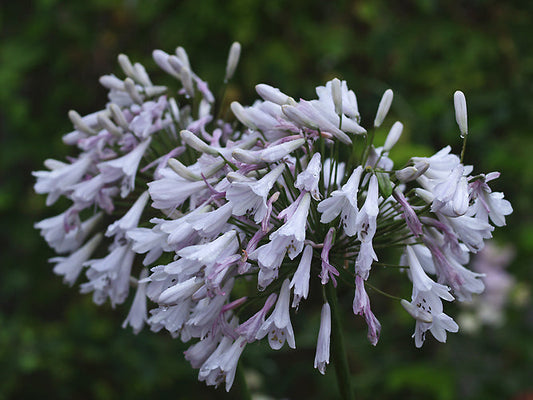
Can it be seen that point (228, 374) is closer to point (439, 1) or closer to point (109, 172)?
point (109, 172)

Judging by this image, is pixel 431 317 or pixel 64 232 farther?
pixel 64 232

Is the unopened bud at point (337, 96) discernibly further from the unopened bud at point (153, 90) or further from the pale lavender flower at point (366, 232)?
the unopened bud at point (153, 90)

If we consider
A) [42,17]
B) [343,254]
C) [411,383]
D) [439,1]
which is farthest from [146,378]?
[439,1]

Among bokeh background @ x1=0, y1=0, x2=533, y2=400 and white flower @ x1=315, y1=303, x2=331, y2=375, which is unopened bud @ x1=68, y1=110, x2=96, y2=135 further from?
bokeh background @ x1=0, y1=0, x2=533, y2=400

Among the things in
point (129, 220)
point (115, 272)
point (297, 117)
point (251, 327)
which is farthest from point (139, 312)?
point (297, 117)

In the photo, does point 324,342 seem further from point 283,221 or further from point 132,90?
point 132,90
